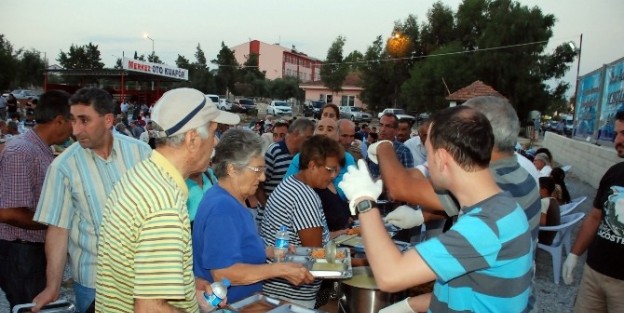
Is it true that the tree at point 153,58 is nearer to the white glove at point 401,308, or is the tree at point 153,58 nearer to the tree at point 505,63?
the tree at point 505,63

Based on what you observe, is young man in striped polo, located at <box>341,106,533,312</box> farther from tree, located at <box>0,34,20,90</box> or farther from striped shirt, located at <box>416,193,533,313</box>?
tree, located at <box>0,34,20,90</box>

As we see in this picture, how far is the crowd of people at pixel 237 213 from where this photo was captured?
166 cm

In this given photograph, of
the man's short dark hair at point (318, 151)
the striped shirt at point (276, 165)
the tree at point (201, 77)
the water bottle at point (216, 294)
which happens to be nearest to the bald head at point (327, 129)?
the striped shirt at point (276, 165)

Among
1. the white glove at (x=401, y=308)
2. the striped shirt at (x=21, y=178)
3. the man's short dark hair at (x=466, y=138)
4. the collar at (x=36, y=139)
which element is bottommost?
the white glove at (x=401, y=308)

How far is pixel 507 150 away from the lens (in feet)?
7.55

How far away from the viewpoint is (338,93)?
66438 millimetres

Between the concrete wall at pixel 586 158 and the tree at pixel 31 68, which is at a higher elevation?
the tree at pixel 31 68

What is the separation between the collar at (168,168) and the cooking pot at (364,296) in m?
1.82

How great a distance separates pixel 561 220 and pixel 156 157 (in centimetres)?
691

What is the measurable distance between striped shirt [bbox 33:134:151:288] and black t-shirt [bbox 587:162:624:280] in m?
3.49

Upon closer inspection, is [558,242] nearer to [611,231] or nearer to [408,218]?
[611,231]

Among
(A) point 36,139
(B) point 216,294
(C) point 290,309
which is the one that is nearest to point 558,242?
(C) point 290,309

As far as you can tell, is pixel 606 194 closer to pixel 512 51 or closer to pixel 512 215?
pixel 512 215

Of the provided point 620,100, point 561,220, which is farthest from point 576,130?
point 561,220
